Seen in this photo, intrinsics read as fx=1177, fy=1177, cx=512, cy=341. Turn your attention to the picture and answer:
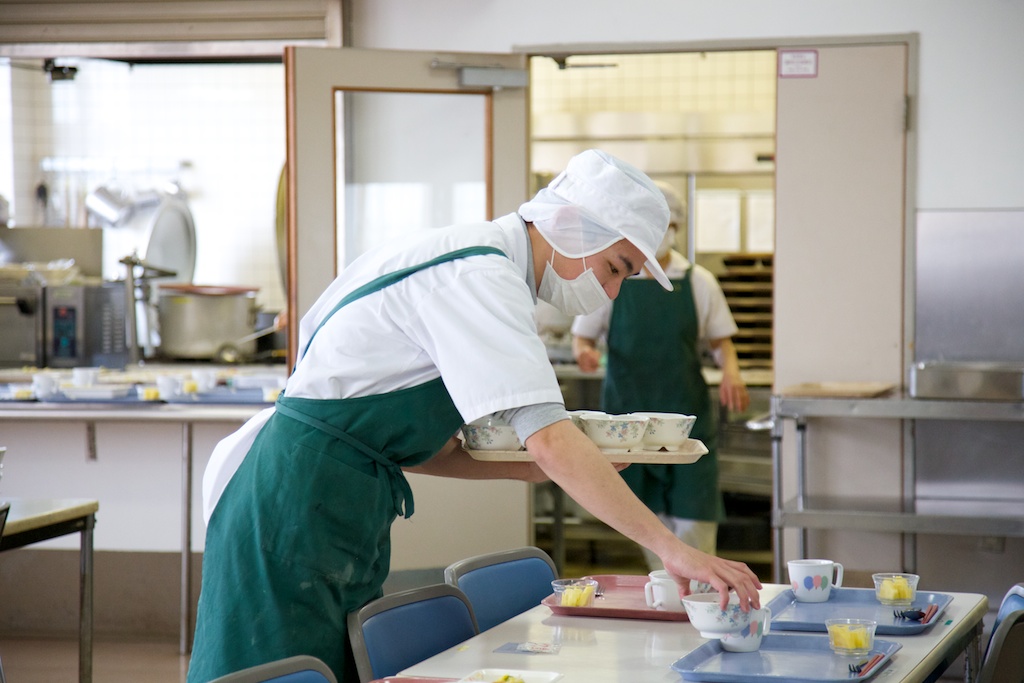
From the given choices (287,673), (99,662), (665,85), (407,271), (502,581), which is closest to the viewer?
(287,673)

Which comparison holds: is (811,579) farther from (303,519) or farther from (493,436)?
(303,519)

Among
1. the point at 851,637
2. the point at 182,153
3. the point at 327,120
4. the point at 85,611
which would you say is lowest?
the point at 85,611

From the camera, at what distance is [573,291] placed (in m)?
2.14

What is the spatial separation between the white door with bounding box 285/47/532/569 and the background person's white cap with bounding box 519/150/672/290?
7.73ft

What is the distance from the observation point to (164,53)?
482cm

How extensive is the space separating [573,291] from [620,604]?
652mm

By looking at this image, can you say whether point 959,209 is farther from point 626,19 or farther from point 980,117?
point 626,19

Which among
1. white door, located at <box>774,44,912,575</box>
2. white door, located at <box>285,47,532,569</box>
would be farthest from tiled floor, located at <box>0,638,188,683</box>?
white door, located at <box>774,44,912,575</box>

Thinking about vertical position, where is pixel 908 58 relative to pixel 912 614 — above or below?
above

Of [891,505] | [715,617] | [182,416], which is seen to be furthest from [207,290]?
[715,617]

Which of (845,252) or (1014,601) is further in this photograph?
(845,252)

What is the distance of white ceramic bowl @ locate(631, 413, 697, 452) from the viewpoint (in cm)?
213

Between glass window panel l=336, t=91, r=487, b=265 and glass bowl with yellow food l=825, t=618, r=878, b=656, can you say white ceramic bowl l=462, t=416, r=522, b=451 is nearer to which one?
glass bowl with yellow food l=825, t=618, r=878, b=656

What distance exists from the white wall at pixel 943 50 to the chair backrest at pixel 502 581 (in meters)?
2.36
